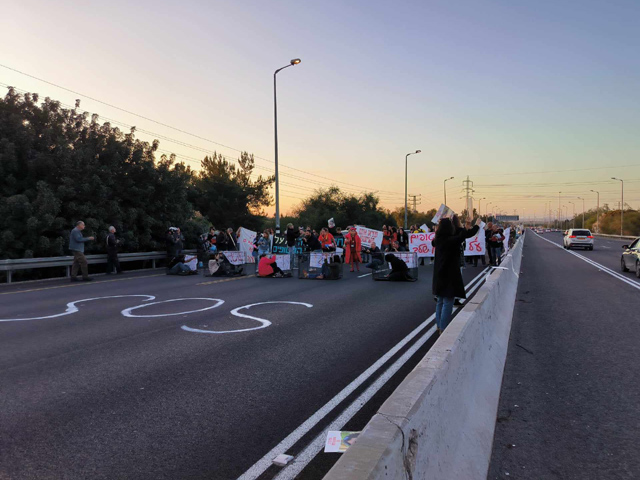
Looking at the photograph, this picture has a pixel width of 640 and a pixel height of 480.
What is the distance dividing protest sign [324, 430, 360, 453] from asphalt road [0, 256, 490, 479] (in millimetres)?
59

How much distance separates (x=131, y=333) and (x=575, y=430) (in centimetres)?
641

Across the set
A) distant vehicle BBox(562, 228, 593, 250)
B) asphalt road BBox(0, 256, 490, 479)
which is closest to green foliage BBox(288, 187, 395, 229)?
distant vehicle BBox(562, 228, 593, 250)

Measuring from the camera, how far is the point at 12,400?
4.75 meters

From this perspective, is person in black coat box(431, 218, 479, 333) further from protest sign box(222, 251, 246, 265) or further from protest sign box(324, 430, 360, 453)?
protest sign box(222, 251, 246, 265)

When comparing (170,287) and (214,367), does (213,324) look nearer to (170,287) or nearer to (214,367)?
(214,367)

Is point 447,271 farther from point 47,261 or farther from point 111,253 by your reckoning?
point 111,253

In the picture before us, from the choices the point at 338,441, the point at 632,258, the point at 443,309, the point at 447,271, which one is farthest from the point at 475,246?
the point at 338,441

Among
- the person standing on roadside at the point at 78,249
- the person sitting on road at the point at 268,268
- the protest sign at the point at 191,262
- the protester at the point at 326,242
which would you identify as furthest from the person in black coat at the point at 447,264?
the protest sign at the point at 191,262

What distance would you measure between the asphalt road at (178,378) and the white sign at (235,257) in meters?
6.40

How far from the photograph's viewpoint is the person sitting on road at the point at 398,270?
15281mm

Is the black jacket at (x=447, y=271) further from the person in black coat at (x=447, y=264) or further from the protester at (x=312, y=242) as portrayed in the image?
the protester at (x=312, y=242)

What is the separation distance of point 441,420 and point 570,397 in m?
2.69

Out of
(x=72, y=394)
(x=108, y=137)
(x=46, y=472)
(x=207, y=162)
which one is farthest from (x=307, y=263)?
(x=207, y=162)

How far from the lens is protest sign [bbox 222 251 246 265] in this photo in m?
17.8
